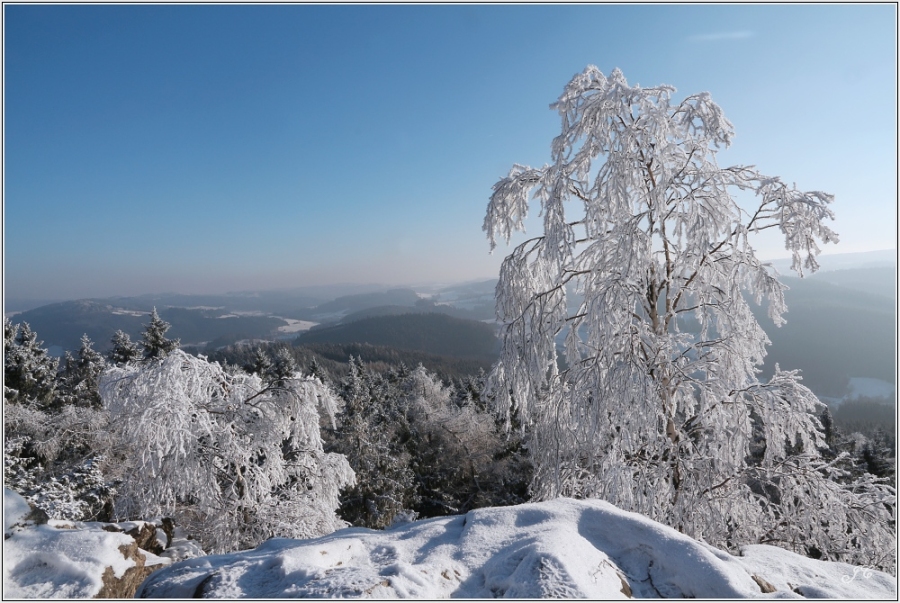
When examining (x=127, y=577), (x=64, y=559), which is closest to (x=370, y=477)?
(x=127, y=577)

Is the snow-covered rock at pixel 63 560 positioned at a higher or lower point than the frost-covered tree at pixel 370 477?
higher

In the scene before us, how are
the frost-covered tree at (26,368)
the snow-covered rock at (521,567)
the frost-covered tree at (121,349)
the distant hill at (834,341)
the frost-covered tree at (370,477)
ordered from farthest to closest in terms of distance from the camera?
the distant hill at (834,341) → the frost-covered tree at (121,349) → the frost-covered tree at (370,477) → the frost-covered tree at (26,368) → the snow-covered rock at (521,567)

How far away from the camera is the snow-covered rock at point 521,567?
3010 millimetres

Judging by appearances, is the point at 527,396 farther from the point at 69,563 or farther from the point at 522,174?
the point at 69,563

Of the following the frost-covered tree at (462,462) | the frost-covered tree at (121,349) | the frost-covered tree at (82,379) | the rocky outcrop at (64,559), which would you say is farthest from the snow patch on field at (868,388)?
the frost-covered tree at (82,379)

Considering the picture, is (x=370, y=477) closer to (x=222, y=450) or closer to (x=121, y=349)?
(x=222, y=450)

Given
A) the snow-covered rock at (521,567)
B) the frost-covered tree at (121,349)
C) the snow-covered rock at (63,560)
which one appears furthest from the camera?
the frost-covered tree at (121,349)

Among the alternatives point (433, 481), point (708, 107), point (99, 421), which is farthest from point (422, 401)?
point (708, 107)

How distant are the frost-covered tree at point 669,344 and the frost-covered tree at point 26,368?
24220mm

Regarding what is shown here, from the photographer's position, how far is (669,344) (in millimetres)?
5078

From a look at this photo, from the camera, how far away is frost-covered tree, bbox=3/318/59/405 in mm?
19125

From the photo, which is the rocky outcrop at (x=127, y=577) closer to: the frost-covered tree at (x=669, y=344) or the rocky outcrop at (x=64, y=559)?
the rocky outcrop at (x=64, y=559)

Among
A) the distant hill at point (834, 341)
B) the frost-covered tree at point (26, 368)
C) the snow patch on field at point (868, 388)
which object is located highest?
the frost-covered tree at point (26, 368)

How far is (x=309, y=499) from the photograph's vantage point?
9273mm
